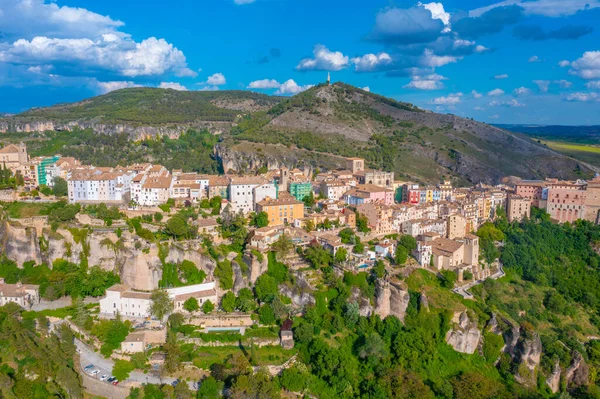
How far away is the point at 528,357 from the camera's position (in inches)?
1323

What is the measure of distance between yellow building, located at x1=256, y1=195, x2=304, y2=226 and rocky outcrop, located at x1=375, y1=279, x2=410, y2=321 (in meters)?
11.5

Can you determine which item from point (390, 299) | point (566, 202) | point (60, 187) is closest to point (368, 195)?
point (390, 299)

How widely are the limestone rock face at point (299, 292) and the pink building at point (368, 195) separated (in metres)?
13.4

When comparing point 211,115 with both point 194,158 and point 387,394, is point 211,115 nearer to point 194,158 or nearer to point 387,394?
point 194,158

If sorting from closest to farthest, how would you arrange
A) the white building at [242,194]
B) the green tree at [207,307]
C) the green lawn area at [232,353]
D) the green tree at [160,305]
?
the green lawn area at [232,353], the green tree at [160,305], the green tree at [207,307], the white building at [242,194]

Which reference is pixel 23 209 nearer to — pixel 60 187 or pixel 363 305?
pixel 60 187

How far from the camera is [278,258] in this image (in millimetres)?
36469

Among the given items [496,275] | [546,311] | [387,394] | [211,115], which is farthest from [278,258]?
[211,115]

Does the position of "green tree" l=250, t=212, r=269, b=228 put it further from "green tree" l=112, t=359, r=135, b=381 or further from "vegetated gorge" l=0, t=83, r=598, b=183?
"vegetated gorge" l=0, t=83, r=598, b=183

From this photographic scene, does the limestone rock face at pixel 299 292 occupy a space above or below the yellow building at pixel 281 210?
below

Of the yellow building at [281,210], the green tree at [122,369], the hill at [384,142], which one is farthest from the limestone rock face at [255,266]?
the hill at [384,142]

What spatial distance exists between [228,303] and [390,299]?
35.5ft

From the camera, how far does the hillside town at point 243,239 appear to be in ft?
111

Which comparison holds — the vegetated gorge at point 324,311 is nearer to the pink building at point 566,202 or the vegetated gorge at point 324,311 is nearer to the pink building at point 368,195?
the pink building at point 566,202
